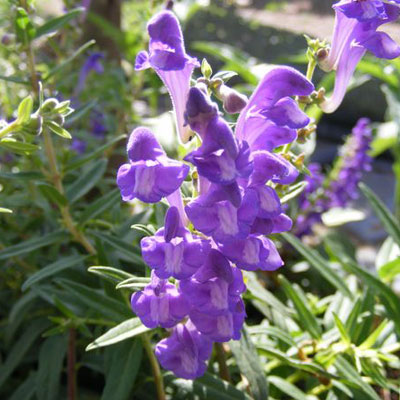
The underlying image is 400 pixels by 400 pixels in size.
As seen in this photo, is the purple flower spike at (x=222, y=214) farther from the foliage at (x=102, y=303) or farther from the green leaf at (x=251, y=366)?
the green leaf at (x=251, y=366)

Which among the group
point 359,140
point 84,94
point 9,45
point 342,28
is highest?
point 342,28

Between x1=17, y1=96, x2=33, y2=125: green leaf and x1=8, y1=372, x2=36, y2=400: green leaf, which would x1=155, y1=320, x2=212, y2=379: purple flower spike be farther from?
x1=8, y1=372, x2=36, y2=400: green leaf

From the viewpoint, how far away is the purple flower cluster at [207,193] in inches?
26.8

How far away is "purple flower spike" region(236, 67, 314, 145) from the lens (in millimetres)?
778

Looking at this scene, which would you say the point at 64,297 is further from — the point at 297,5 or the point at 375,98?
the point at 297,5

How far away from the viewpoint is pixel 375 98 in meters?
3.97

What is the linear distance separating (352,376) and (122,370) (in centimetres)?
45

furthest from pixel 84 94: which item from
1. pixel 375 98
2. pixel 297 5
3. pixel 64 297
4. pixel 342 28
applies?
pixel 297 5

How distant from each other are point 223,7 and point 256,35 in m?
0.69

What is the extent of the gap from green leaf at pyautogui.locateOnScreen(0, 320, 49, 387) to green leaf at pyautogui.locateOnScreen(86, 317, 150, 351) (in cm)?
40

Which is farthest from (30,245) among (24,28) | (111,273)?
(24,28)

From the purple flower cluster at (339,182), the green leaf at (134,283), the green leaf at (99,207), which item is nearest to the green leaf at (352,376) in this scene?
the green leaf at (134,283)

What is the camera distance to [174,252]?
722mm

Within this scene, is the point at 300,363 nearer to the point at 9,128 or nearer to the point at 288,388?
the point at 288,388
